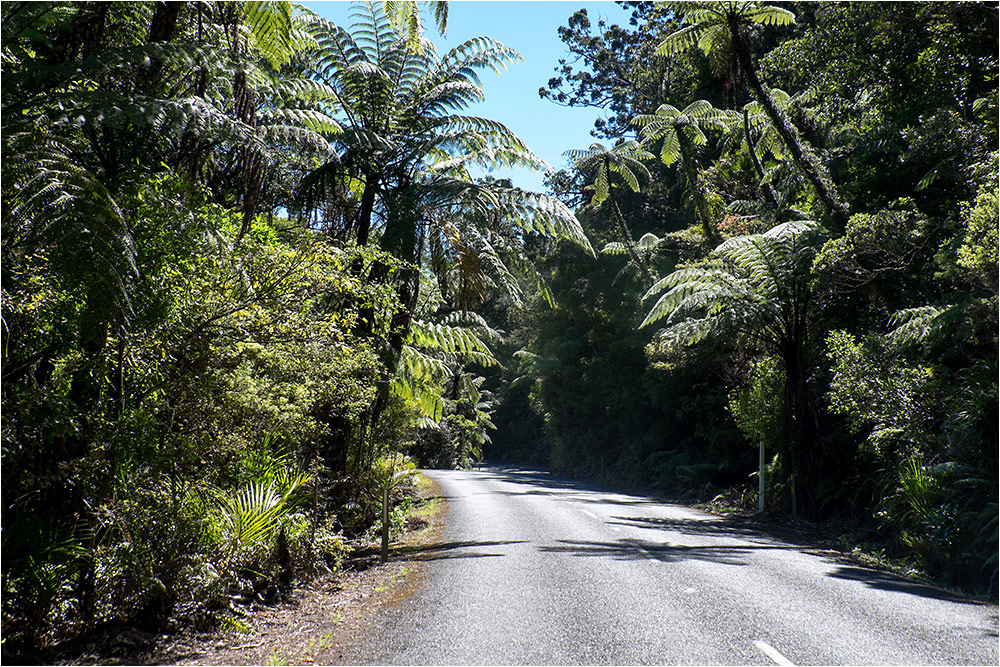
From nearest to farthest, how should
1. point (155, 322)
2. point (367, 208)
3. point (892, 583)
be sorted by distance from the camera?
point (155, 322)
point (892, 583)
point (367, 208)

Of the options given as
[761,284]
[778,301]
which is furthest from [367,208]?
[778,301]

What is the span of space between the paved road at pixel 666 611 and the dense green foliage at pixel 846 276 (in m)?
2.18

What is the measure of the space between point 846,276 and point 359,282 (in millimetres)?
9094

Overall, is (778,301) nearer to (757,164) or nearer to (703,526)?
(703,526)

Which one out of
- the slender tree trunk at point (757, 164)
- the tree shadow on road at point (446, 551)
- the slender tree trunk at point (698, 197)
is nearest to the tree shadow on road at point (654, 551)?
the tree shadow on road at point (446, 551)

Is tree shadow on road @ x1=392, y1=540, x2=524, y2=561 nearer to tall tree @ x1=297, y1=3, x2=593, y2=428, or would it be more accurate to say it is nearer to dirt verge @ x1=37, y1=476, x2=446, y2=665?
dirt verge @ x1=37, y1=476, x2=446, y2=665

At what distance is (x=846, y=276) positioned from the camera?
12875 millimetres

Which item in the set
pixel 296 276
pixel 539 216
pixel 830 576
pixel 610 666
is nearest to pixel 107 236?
pixel 296 276

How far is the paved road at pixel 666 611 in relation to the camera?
5.47 meters

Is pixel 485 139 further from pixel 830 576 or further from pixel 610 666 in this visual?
pixel 610 666

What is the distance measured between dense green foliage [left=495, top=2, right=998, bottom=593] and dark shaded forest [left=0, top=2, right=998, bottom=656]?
7 centimetres

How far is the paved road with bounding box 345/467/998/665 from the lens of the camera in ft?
18.0

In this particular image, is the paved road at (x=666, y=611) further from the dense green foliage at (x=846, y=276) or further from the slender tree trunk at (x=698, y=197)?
the slender tree trunk at (x=698, y=197)

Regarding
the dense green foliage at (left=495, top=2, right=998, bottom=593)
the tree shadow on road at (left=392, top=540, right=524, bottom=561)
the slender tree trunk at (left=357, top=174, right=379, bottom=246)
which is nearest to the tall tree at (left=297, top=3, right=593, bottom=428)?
the slender tree trunk at (left=357, top=174, right=379, bottom=246)
